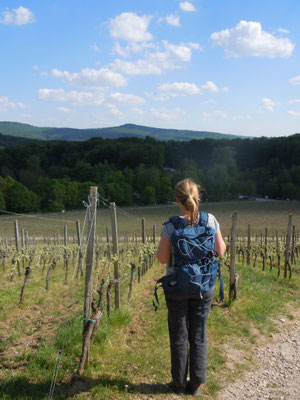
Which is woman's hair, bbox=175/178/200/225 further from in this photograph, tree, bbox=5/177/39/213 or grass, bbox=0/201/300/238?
tree, bbox=5/177/39/213

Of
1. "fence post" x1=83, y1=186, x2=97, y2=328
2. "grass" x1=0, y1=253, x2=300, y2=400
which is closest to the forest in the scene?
"grass" x1=0, y1=253, x2=300, y2=400

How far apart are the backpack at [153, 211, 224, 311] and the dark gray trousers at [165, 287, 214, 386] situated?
14 centimetres

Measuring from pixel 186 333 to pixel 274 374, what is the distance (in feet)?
5.21

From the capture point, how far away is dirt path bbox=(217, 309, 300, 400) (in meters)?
3.27

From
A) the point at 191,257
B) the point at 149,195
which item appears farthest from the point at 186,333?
the point at 149,195

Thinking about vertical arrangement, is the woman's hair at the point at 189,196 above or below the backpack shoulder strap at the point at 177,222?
above

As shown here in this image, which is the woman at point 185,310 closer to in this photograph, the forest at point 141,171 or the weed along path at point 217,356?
the weed along path at point 217,356

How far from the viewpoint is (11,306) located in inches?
254

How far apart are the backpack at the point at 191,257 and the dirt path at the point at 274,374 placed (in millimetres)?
1347

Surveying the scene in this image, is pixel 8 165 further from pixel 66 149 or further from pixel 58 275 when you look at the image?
pixel 58 275

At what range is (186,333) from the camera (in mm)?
2959

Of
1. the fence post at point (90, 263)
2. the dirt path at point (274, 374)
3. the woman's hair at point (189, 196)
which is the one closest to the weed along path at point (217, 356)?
the dirt path at point (274, 374)

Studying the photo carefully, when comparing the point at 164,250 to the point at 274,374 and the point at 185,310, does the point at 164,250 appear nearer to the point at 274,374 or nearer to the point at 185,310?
the point at 185,310

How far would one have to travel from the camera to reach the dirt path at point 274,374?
3270 millimetres
